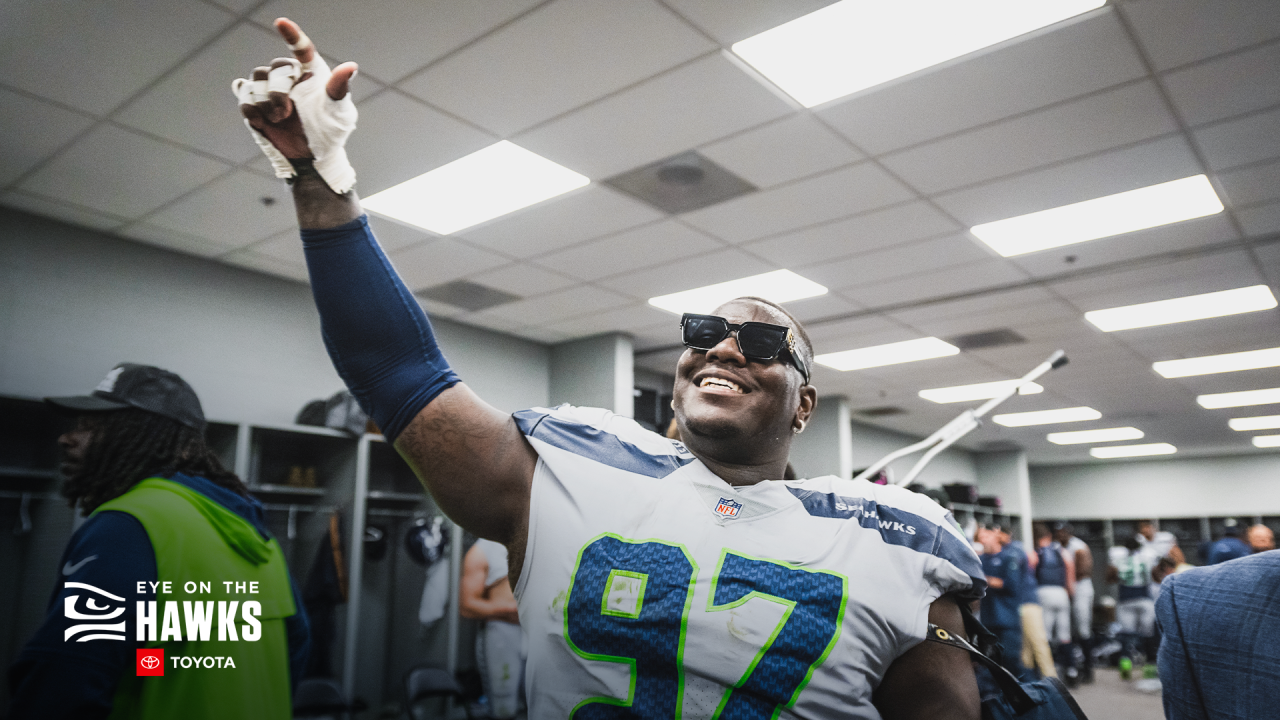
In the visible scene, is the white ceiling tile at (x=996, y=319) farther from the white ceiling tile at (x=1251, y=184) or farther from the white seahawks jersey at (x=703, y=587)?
the white seahawks jersey at (x=703, y=587)

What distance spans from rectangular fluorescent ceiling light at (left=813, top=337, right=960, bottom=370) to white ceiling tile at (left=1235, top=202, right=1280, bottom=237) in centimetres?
244

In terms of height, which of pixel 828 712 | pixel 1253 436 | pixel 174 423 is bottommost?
pixel 828 712

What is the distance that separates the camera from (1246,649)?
2.47ft

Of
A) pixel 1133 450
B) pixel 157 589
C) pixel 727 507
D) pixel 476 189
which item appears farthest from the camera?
pixel 1133 450

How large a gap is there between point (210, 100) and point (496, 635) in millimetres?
2673

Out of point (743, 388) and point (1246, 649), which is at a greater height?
point (743, 388)

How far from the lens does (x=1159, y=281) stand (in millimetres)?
5051

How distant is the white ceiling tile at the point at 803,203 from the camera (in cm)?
368

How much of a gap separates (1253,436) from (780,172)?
35.2 ft

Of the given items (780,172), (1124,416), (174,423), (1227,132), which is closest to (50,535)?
(174,423)

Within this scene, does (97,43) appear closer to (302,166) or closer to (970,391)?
(302,166)

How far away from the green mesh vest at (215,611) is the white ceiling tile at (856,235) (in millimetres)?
3342

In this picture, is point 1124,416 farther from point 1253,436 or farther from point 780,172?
point 780,172

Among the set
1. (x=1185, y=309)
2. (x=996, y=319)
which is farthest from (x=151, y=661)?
(x=1185, y=309)
